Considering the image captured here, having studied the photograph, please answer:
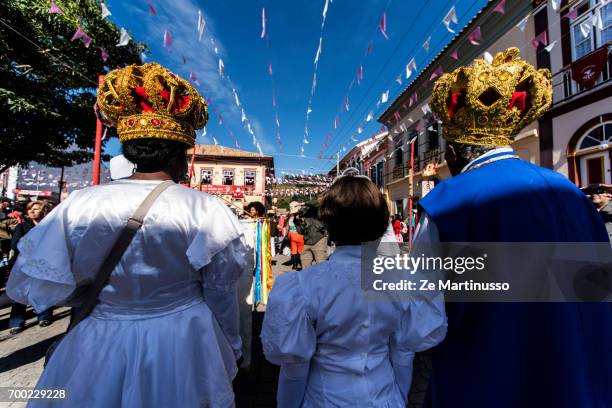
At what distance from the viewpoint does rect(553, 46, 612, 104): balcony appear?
6.73 m

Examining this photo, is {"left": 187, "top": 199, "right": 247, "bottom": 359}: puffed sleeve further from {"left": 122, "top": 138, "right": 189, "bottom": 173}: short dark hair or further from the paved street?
the paved street

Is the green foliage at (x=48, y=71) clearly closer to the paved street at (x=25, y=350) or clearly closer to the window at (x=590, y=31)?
the paved street at (x=25, y=350)

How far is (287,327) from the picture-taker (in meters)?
1.10

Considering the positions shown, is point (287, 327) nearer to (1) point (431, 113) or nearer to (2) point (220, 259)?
(2) point (220, 259)

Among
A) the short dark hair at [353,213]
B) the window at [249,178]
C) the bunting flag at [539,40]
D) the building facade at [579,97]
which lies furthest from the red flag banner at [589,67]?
the window at [249,178]

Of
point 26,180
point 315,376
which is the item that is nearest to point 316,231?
point 315,376

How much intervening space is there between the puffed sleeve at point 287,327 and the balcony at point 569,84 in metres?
9.14

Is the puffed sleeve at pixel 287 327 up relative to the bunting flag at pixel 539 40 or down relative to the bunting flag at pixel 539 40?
down

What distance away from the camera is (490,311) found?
1064mm

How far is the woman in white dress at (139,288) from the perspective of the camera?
3.69 feet

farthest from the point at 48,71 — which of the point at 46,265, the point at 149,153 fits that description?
the point at 46,265

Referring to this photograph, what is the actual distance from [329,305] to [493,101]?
115 centimetres

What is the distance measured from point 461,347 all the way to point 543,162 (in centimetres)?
963

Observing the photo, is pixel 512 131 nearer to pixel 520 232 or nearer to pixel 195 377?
pixel 520 232
